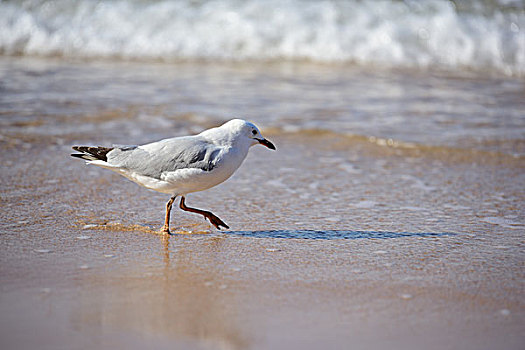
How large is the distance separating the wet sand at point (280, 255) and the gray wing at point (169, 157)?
39 cm

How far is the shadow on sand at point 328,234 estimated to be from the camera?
3.71m

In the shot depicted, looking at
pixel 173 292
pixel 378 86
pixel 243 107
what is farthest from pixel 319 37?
pixel 173 292

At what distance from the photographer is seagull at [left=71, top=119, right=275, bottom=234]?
356cm

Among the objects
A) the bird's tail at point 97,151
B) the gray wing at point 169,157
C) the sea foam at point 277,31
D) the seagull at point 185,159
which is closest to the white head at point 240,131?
the seagull at point 185,159

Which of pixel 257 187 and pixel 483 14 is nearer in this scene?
pixel 257 187

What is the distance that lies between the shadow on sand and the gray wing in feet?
1.61

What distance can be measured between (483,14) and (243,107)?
5.83 m

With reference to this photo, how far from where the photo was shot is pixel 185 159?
11.7ft

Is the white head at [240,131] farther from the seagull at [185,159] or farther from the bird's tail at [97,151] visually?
the bird's tail at [97,151]

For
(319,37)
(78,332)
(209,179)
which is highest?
(319,37)

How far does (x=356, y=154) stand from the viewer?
5633 mm

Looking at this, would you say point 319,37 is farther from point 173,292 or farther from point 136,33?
point 173,292

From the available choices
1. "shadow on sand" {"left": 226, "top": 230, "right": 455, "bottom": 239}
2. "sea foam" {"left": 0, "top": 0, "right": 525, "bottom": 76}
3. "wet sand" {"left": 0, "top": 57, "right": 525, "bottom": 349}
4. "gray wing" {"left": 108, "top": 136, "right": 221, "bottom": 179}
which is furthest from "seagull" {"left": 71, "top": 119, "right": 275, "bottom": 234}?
"sea foam" {"left": 0, "top": 0, "right": 525, "bottom": 76}

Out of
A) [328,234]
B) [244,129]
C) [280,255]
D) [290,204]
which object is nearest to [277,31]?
[290,204]
